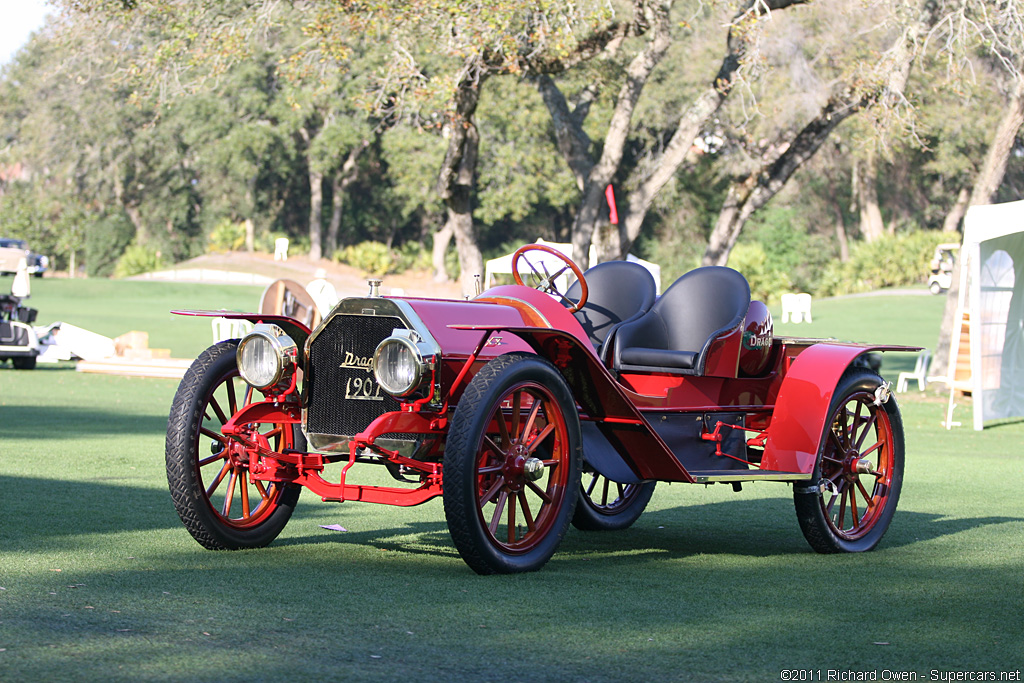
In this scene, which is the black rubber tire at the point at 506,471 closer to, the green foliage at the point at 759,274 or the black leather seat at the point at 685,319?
the black leather seat at the point at 685,319

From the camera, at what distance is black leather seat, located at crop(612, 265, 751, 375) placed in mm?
6320

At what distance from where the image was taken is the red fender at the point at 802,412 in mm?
5891

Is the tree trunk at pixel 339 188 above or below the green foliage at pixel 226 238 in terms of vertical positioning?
above

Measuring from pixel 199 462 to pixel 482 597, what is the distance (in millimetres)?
1559

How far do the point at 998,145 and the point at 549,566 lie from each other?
607 inches

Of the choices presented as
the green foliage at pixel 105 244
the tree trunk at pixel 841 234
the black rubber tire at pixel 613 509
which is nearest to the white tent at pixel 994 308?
the black rubber tire at pixel 613 509

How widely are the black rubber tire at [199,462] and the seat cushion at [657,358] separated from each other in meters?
1.83

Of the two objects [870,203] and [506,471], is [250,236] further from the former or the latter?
[506,471]

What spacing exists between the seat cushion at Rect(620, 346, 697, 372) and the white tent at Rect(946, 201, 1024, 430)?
7.27 metres

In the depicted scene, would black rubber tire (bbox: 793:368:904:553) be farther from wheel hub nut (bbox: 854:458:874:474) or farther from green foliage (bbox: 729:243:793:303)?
green foliage (bbox: 729:243:793:303)

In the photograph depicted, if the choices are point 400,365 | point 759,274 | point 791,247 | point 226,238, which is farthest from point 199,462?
point 226,238

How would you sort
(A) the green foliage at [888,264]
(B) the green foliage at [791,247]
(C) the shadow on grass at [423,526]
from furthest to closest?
(B) the green foliage at [791,247] < (A) the green foliage at [888,264] < (C) the shadow on grass at [423,526]

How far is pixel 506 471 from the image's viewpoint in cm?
500

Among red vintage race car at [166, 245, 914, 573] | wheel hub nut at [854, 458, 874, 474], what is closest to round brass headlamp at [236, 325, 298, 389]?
red vintage race car at [166, 245, 914, 573]
